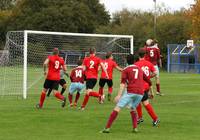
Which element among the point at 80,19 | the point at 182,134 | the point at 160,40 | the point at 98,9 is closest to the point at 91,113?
the point at 182,134

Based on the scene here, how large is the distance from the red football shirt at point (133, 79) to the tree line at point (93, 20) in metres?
52.6

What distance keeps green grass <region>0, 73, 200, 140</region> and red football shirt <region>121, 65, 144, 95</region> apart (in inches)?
42.1

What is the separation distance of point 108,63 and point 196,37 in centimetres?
4214

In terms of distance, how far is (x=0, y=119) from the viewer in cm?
1647

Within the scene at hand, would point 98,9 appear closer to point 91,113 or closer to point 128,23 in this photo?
point 128,23

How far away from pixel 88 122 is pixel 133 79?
257 centimetres

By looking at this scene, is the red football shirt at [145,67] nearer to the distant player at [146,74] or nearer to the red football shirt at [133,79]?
the distant player at [146,74]

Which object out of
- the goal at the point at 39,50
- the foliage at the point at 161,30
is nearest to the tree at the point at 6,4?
the foliage at the point at 161,30

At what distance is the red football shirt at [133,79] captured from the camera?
13.9 m

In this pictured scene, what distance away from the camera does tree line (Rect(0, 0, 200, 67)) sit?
229 feet

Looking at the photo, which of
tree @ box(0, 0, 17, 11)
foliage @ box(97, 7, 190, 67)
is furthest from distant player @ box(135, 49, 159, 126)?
tree @ box(0, 0, 17, 11)

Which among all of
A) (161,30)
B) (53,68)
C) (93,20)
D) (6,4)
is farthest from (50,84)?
(6,4)

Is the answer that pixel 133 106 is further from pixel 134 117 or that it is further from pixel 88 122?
pixel 88 122

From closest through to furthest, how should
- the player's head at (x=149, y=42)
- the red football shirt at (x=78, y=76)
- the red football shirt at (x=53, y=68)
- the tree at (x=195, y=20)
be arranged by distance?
the red football shirt at (x=53, y=68)
the red football shirt at (x=78, y=76)
the player's head at (x=149, y=42)
the tree at (x=195, y=20)
